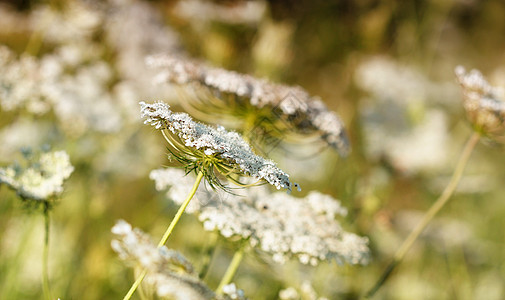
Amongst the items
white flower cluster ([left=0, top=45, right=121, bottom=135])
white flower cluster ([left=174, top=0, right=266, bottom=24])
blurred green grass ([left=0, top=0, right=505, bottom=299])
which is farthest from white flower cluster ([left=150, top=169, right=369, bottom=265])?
white flower cluster ([left=174, top=0, right=266, bottom=24])

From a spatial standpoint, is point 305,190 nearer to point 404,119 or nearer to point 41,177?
point 404,119

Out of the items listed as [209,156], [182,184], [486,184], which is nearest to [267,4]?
[182,184]

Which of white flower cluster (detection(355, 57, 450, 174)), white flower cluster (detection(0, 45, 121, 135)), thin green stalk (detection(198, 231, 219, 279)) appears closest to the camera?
thin green stalk (detection(198, 231, 219, 279))

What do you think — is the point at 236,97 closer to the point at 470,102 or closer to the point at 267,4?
the point at 470,102

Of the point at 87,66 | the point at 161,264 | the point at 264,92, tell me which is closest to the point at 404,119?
A: the point at 264,92

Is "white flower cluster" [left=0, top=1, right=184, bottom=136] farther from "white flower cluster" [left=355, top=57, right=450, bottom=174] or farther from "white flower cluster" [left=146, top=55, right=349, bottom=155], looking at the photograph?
"white flower cluster" [left=355, top=57, right=450, bottom=174]

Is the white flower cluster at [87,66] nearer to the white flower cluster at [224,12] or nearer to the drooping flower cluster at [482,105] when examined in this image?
the white flower cluster at [224,12]
